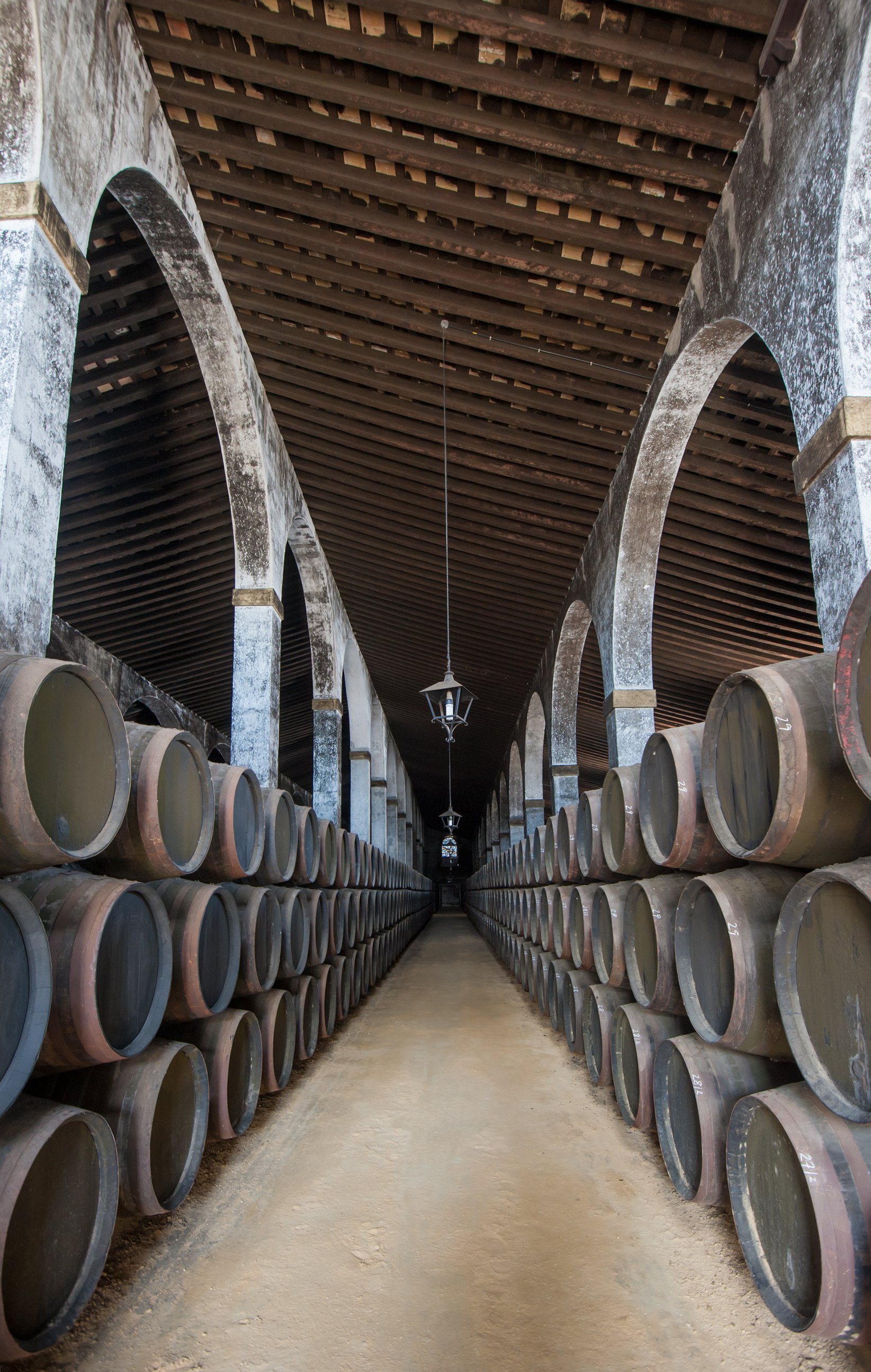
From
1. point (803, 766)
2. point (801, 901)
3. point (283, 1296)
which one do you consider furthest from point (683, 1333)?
point (803, 766)

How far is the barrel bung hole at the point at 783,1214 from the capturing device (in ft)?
5.99

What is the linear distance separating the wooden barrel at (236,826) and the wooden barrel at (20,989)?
5.43 feet

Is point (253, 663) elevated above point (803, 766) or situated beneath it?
elevated above

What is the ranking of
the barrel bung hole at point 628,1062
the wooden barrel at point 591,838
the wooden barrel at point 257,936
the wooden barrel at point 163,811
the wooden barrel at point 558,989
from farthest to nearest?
the wooden barrel at point 558,989 < the wooden barrel at point 591,838 < the wooden barrel at point 257,936 < the barrel bung hole at point 628,1062 < the wooden barrel at point 163,811

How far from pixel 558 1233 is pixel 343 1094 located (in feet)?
6.58

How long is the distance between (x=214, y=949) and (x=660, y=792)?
2.03m

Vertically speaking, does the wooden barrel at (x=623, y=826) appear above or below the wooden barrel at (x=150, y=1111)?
above

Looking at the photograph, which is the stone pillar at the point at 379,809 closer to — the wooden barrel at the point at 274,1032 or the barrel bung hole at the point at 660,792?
the wooden barrel at the point at 274,1032

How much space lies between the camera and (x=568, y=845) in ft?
17.0

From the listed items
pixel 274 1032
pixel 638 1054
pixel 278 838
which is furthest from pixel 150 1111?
pixel 278 838

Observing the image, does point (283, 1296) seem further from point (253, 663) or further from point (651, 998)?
point (253, 663)

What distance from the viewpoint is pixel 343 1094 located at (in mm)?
4387

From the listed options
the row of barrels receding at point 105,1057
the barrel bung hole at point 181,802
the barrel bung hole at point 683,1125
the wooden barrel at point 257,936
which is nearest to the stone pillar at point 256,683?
the wooden barrel at point 257,936

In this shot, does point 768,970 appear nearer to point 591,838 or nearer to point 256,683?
point 591,838
